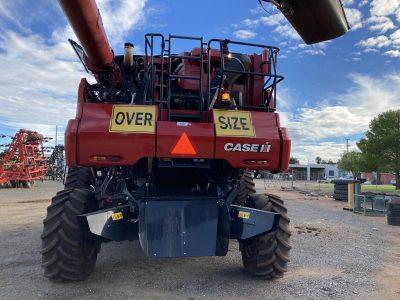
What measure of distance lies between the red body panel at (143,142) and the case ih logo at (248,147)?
0.09 feet

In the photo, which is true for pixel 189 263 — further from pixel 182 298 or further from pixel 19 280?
pixel 19 280

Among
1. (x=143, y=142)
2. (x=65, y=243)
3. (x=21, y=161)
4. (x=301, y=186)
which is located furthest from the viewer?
(x=301, y=186)

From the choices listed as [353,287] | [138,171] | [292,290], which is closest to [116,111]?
[138,171]

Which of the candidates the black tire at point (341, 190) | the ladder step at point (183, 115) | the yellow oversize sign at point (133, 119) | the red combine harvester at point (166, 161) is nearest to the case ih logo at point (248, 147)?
the red combine harvester at point (166, 161)

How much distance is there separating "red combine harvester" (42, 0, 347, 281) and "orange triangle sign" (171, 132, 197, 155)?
0.01 metres

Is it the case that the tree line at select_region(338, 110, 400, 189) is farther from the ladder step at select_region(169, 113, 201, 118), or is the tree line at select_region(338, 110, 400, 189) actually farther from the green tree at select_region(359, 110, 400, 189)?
the ladder step at select_region(169, 113, 201, 118)

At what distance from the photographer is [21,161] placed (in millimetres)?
29203

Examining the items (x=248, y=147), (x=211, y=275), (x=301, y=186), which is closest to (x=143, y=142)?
(x=248, y=147)

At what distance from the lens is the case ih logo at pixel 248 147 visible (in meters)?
4.89

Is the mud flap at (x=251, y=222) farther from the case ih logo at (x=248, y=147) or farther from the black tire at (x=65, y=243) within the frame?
the black tire at (x=65, y=243)

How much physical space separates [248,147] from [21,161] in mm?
27835

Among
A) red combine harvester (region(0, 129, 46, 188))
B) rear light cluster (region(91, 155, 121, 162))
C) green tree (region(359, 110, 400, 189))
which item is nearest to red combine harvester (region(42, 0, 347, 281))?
rear light cluster (region(91, 155, 121, 162))

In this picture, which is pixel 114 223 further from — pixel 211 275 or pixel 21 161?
pixel 21 161

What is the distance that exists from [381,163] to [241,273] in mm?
32066
